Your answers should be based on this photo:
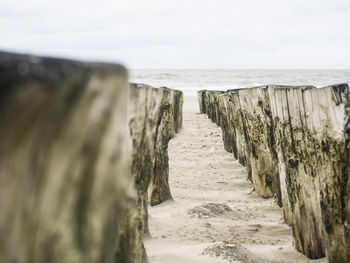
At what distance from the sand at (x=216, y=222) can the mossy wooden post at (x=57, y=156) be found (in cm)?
179

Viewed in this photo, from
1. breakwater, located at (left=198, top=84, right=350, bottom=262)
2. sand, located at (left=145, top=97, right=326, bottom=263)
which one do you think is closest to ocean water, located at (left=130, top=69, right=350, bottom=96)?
sand, located at (left=145, top=97, right=326, bottom=263)

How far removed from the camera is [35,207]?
0.71 m

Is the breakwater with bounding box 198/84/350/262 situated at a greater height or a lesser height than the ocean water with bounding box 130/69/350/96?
lesser

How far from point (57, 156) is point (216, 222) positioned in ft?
9.55

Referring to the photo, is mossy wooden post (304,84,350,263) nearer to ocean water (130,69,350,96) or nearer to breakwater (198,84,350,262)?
breakwater (198,84,350,262)

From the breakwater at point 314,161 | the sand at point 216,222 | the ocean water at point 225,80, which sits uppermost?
the ocean water at point 225,80

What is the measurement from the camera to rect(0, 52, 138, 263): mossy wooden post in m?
0.64

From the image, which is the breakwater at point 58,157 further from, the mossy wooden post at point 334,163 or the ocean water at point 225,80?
the ocean water at point 225,80

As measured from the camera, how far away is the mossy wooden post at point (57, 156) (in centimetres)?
64

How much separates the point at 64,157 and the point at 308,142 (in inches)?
81.0

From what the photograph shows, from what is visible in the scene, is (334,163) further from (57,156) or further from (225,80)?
(225,80)

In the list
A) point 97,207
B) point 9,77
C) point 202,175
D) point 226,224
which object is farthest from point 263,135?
point 9,77

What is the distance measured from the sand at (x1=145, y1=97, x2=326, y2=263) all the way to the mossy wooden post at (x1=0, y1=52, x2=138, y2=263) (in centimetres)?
179

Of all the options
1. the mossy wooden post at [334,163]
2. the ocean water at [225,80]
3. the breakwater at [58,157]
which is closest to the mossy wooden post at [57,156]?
the breakwater at [58,157]
